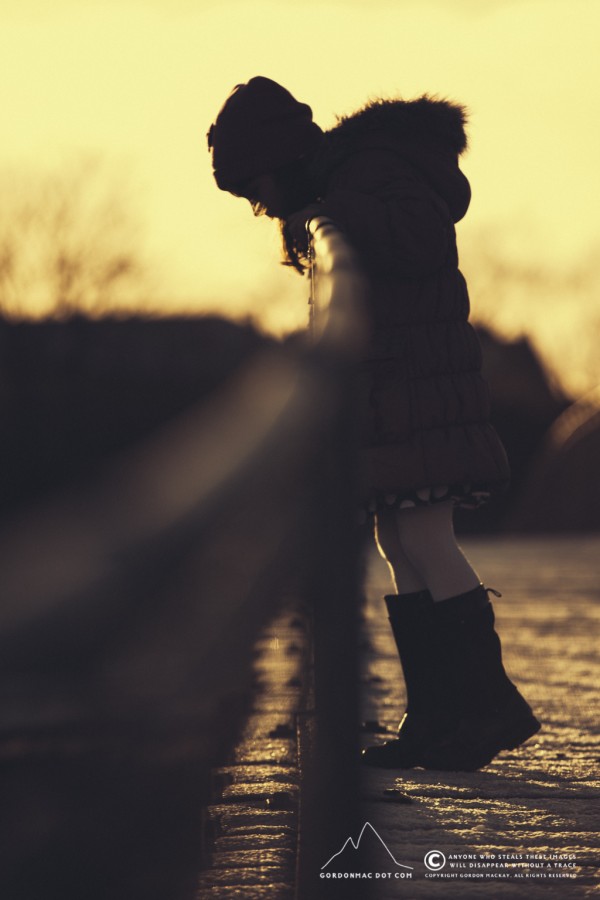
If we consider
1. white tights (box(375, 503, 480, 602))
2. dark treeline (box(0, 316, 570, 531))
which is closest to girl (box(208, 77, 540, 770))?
white tights (box(375, 503, 480, 602))

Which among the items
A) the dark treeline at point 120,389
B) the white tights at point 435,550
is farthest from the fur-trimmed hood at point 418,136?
the dark treeline at point 120,389

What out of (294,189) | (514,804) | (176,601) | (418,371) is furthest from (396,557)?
(176,601)

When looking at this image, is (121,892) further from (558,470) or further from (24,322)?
(24,322)

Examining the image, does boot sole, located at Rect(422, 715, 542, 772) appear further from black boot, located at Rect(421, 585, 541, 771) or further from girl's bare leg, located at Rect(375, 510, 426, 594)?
girl's bare leg, located at Rect(375, 510, 426, 594)

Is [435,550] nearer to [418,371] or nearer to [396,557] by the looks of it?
[396,557]

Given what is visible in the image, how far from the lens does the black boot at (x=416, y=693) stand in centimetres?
357

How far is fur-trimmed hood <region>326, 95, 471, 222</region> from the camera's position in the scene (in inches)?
140

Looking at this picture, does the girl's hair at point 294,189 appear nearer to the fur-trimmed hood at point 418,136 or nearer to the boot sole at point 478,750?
the fur-trimmed hood at point 418,136

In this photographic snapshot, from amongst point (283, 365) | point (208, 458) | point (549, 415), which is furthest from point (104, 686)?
point (549, 415)

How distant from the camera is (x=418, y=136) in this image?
3.63m

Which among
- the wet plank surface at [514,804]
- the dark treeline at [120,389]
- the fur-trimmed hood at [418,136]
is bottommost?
the wet plank surface at [514,804]

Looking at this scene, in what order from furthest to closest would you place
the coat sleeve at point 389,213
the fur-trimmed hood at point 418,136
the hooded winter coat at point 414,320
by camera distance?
the fur-trimmed hood at point 418,136 < the hooded winter coat at point 414,320 < the coat sleeve at point 389,213

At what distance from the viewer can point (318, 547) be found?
4.91 feet

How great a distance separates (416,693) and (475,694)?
0.15 metres
